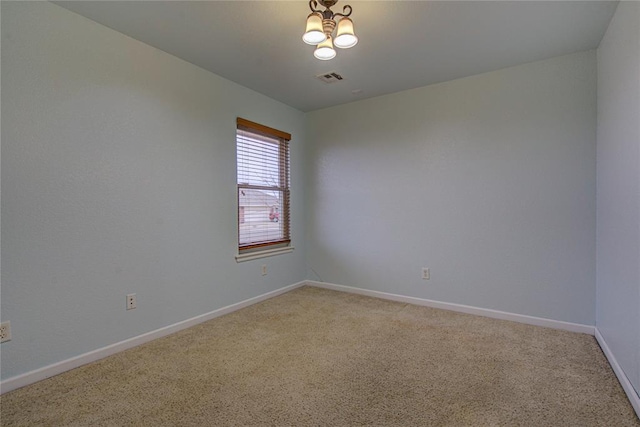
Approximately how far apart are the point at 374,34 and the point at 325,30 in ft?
2.03

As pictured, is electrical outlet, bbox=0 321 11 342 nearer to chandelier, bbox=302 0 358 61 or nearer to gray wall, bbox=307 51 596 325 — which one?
chandelier, bbox=302 0 358 61

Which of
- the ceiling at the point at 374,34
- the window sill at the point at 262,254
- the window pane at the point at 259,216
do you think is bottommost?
the window sill at the point at 262,254

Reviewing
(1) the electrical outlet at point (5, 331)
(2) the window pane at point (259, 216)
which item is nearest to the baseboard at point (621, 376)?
(2) the window pane at point (259, 216)

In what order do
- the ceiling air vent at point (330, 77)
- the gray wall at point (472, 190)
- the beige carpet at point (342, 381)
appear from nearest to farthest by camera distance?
the beige carpet at point (342, 381), the gray wall at point (472, 190), the ceiling air vent at point (330, 77)

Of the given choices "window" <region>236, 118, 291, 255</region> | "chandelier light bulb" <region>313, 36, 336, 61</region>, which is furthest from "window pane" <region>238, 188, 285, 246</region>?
"chandelier light bulb" <region>313, 36, 336, 61</region>

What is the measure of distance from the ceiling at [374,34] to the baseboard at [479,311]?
2.33 m

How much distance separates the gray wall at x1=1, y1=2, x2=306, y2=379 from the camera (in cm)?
195

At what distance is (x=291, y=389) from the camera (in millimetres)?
1916

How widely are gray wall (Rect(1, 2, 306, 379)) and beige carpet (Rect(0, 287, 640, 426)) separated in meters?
0.35

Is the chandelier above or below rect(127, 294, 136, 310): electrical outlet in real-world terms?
above

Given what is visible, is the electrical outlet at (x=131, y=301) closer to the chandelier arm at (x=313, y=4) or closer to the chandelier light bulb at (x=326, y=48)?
the chandelier light bulb at (x=326, y=48)

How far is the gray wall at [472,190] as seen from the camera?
275cm

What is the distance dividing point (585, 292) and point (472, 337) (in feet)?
3.49

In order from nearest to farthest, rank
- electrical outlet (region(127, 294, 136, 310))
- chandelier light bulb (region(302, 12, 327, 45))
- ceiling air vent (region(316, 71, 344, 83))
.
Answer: chandelier light bulb (region(302, 12, 327, 45)), electrical outlet (region(127, 294, 136, 310)), ceiling air vent (region(316, 71, 344, 83))
